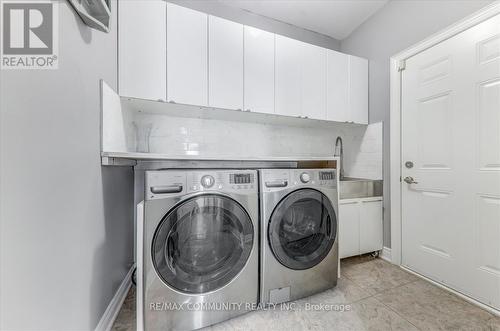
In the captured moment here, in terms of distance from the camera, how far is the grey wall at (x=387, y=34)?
1630mm

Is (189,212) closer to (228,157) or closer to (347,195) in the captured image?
(228,157)

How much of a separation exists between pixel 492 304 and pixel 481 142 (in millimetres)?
1111

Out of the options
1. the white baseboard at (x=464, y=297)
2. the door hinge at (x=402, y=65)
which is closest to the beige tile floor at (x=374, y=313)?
the white baseboard at (x=464, y=297)

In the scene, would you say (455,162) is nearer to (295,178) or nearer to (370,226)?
(370,226)

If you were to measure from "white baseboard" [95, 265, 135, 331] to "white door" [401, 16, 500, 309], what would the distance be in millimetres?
2446

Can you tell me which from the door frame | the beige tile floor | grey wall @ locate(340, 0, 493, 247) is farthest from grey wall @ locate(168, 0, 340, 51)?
the beige tile floor

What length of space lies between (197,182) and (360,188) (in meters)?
1.69

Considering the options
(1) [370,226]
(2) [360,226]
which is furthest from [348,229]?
(1) [370,226]

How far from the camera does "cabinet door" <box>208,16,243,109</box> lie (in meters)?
1.69

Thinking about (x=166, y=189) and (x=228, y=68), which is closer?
(x=166, y=189)

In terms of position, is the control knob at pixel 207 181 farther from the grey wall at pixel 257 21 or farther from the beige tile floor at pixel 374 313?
the grey wall at pixel 257 21

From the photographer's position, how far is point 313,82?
2090mm

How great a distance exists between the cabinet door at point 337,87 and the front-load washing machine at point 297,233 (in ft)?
3.18

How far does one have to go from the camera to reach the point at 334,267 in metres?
1.55
